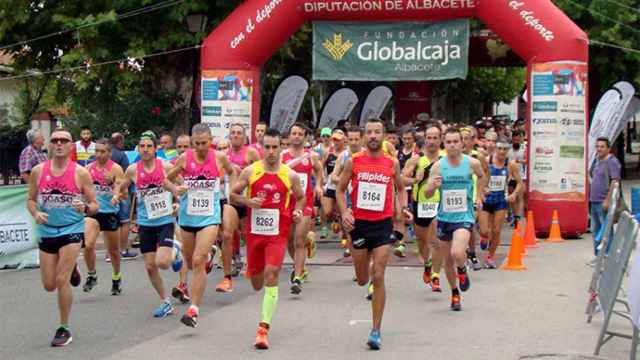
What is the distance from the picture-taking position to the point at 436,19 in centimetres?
1844

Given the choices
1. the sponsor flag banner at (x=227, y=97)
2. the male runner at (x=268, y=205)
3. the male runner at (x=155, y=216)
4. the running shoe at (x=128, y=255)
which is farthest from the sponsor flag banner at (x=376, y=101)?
the male runner at (x=268, y=205)

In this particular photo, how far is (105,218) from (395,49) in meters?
8.30

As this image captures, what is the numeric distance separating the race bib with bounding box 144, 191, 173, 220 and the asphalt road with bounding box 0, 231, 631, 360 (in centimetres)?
104

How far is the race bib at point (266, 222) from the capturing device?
9.09m

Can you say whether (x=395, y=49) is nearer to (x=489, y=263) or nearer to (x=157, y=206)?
(x=489, y=263)

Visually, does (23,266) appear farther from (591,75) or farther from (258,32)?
(591,75)

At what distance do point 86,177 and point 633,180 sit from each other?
30.3 meters

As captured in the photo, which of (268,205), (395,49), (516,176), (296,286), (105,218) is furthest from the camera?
(395,49)

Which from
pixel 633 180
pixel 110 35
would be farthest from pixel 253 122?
pixel 633 180

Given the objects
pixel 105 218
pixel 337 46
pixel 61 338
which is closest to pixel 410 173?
pixel 105 218

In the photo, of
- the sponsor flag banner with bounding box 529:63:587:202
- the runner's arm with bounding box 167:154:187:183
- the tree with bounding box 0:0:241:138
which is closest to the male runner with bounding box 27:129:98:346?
the runner's arm with bounding box 167:154:187:183

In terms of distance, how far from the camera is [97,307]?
35.6ft

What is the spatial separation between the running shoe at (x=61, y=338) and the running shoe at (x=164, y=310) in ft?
4.64

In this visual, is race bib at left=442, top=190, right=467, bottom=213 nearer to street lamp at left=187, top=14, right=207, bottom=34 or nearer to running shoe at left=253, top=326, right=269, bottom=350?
running shoe at left=253, top=326, right=269, bottom=350
